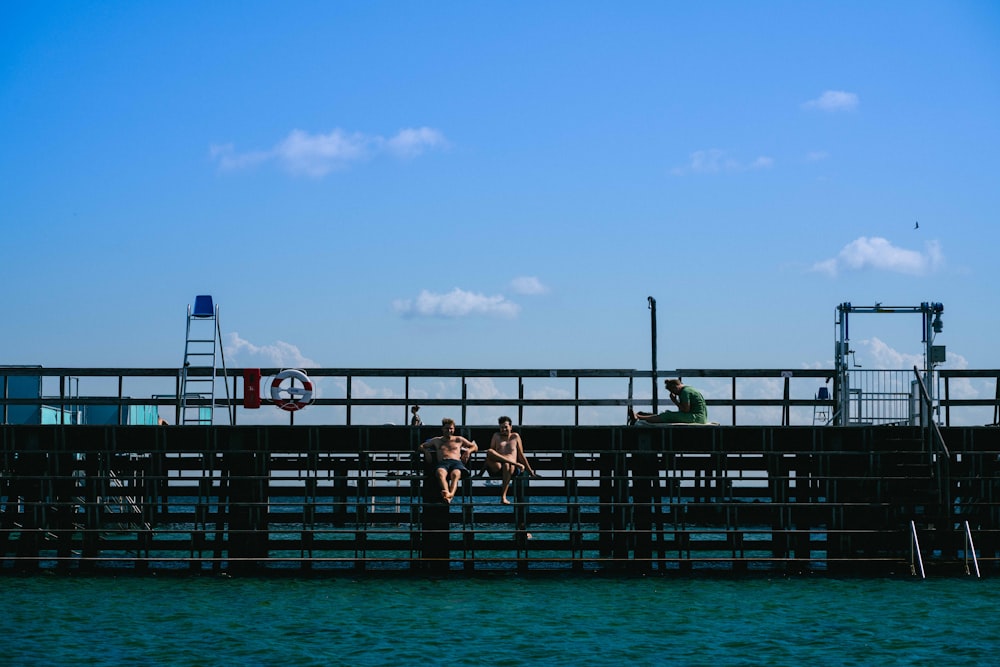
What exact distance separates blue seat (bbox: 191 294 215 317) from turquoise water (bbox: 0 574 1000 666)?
533 cm

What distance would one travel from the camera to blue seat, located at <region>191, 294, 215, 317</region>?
86.4ft

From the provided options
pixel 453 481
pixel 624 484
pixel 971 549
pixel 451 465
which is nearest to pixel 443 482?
pixel 453 481

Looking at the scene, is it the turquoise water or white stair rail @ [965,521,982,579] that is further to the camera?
white stair rail @ [965,521,982,579]

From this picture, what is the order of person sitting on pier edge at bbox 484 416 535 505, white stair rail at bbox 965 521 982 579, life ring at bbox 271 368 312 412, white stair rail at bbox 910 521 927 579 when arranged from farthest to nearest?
1. life ring at bbox 271 368 312 412
2. white stair rail at bbox 910 521 927 579
3. person sitting on pier edge at bbox 484 416 535 505
4. white stair rail at bbox 965 521 982 579

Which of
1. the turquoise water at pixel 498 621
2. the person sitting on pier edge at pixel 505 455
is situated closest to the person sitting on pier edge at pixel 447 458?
the person sitting on pier edge at pixel 505 455

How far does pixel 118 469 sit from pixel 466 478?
34.1ft

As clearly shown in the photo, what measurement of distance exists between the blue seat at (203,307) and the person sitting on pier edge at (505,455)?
6882 millimetres

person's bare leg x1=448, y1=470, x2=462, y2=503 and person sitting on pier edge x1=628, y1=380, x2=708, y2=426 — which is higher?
person sitting on pier edge x1=628, y1=380, x2=708, y2=426

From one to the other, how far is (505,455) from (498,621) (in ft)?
12.5

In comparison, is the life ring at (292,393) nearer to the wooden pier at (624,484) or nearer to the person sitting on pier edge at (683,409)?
the wooden pier at (624,484)

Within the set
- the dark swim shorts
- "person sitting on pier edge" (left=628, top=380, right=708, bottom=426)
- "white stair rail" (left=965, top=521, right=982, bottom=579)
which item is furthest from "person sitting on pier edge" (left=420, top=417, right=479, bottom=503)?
"white stair rail" (left=965, top=521, right=982, bottom=579)

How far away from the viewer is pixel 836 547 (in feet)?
76.6

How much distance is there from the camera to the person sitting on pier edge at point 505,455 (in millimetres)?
22016

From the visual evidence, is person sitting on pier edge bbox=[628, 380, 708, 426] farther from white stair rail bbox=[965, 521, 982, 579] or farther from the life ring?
the life ring
